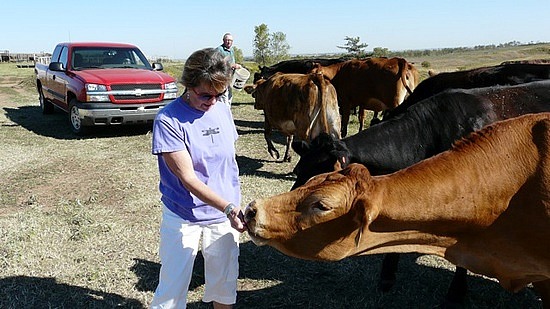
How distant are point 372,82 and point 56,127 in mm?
7709

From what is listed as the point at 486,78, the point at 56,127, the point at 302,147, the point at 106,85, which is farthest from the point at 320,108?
the point at 56,127

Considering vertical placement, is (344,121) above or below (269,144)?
above

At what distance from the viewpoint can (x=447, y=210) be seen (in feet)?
7.62

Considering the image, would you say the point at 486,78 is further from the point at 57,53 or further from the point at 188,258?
the point at 57,53

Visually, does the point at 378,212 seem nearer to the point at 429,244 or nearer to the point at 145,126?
the point at 429,244

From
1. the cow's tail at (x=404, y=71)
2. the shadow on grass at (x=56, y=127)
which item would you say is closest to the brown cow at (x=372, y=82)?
the cow's tail at (x=404, y=71)

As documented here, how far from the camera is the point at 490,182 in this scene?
2.39 m

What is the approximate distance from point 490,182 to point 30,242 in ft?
14.9

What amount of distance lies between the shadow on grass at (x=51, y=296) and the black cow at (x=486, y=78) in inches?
168

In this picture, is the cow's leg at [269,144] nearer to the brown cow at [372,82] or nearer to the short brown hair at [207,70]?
the brown cow at [372,82]

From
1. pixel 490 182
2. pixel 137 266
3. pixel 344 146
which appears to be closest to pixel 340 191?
pixel 490 182

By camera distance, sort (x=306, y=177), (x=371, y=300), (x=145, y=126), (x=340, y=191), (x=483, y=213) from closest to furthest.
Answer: (x=340, y=191) → (x=483, y=213) → (x=371, y=300) → (x=306, y=177) → (x=145, y=126)

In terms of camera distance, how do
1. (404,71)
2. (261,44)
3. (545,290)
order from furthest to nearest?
1. (261,44)
2. (404,71)
3. (545,290)

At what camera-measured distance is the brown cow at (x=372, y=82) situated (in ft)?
31.1
